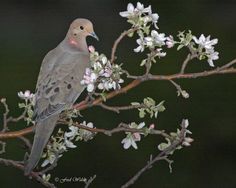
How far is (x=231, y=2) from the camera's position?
13.7ft

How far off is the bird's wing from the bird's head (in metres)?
0.04

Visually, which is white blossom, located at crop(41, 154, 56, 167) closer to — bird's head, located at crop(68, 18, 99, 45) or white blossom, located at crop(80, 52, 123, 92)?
white blossom, located at crop(80, 52, 123, 92)

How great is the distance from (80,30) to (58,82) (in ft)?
0.39

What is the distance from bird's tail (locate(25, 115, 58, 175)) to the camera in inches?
43.5

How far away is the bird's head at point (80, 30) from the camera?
51.0 inches

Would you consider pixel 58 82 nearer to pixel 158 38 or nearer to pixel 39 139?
pixel 39 139

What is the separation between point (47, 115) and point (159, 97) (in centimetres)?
192

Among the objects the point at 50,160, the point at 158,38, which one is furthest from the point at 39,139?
the point at 158,38

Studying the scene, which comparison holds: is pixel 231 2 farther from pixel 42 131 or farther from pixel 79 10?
pixel 42 131

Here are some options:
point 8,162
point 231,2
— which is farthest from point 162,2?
point 8,162

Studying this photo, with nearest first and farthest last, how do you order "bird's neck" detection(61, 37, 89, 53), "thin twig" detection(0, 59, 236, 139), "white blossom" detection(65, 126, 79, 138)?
"thin twig" detection(0, 59, 236, 139) < "white blossom" detection(65, 126, 79, 138) < "bird's neck" detection(61, 37, 89, 53)

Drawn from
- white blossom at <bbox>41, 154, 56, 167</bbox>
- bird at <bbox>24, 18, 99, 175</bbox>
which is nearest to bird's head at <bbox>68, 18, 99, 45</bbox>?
bird at <bbox>24, 18, 99, 175</bbox>

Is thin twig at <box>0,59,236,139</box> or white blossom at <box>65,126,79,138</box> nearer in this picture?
thin twig at <box>0,59,236,139</box>

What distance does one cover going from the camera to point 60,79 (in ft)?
4.37
